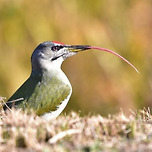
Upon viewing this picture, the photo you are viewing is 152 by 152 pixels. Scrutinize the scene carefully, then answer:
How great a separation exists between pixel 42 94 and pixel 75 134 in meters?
2.63

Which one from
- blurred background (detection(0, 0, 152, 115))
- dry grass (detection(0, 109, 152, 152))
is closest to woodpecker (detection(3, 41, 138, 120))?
dry grass (detection(0, 109, 152, 152))

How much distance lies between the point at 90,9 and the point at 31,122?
28.5 feet

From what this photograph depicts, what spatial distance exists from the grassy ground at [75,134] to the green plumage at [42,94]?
190 centimetres

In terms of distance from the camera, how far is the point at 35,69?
340 inches

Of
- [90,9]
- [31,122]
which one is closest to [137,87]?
[90,9]

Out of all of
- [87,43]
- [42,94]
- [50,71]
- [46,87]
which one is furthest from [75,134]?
[87,43]

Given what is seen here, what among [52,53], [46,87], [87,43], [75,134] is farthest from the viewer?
[87,43]

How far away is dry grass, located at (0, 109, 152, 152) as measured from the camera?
5.06 m

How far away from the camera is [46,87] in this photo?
816cm

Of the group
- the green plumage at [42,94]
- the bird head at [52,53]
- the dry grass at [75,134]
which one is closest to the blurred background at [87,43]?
the bird head at [52,53]

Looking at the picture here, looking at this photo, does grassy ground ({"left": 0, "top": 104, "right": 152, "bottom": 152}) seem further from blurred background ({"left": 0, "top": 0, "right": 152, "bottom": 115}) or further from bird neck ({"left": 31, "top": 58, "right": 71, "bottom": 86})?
blurred background ({"left": 0, "top": 0, "right": 152, "bottom": 115})

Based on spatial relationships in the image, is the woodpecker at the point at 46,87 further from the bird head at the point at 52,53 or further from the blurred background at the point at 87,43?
the blurred background at the point at 87,43

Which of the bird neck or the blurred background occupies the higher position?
the bird neck

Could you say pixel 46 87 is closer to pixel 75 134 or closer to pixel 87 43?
pixel 75 134
